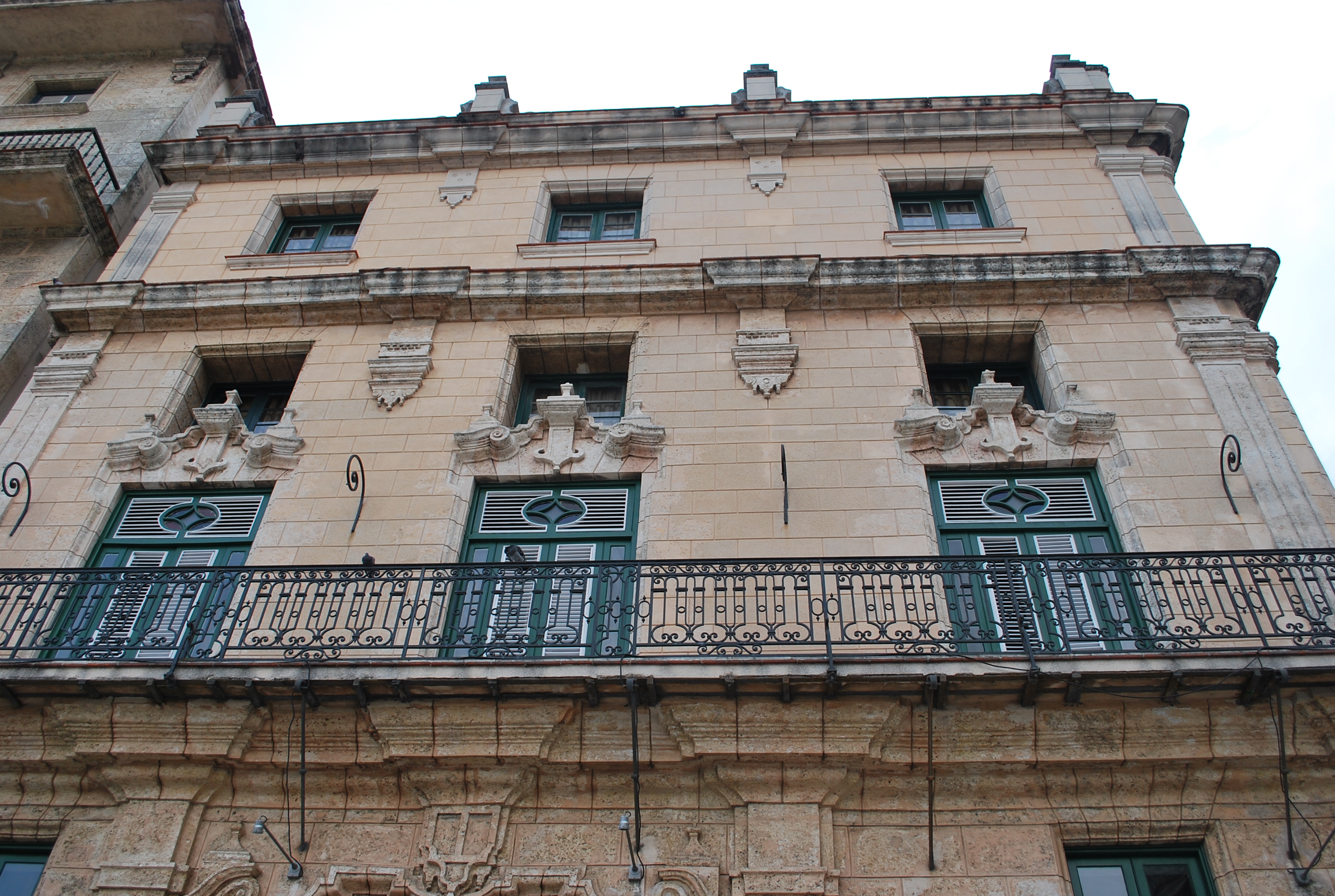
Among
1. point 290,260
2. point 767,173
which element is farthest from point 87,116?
point 767,173

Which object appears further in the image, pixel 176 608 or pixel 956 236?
pixel 956 236

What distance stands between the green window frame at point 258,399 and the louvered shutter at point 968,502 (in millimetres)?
7406

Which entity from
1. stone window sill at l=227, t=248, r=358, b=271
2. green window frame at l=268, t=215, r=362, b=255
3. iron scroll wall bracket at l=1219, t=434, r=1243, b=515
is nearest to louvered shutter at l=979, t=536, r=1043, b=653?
iron scroll wall bracket at l=1219, t=434, r=1243, b=515

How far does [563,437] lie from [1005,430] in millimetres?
4524

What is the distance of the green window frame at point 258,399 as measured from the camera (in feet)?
39.9

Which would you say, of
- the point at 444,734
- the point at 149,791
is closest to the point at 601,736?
the point at 444,734

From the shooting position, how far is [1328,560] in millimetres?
8328

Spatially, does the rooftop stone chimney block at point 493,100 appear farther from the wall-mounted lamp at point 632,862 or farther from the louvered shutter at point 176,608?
the wall-mounted lamp at point 632,862

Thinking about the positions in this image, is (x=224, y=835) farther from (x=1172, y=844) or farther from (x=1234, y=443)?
(x=1234, y=443)

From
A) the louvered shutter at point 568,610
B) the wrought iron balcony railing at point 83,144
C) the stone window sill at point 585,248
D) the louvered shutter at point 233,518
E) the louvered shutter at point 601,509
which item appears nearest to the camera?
A: the louvered shutter at point 568,610

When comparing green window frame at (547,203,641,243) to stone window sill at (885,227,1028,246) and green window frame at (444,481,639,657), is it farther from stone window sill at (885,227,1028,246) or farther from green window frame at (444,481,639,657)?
green window frame at (444,481,639,657)

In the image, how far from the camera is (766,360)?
11.4 metres

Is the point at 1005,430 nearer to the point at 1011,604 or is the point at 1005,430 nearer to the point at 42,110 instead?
the point at 1011,604

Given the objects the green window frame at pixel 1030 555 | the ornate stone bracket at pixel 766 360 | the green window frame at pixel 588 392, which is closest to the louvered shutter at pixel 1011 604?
the green window frame at pixel 1030 555
